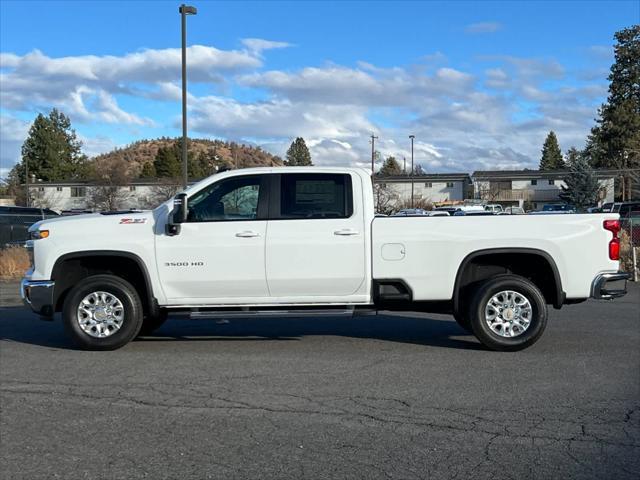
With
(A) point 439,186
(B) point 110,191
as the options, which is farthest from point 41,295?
(A) point 439,186

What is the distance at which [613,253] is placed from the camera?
8203mm

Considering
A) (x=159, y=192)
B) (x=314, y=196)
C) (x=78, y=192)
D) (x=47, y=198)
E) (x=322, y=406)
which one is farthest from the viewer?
(x=47, y=198)

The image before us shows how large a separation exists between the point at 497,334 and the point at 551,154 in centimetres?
9905

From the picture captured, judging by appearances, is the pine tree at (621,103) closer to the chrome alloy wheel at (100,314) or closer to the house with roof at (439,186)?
the house with roof at (439,186)

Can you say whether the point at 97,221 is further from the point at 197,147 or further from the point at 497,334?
the point at 197,147

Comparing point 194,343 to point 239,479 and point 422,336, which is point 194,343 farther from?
point 239,479

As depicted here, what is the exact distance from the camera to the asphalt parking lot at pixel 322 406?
4.79m

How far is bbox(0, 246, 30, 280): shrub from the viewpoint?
64.3 feet

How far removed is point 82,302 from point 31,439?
10.3ft

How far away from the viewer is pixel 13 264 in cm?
1989

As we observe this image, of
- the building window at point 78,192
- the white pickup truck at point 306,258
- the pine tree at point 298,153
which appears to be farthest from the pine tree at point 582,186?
the white pickup truck at point 306,258

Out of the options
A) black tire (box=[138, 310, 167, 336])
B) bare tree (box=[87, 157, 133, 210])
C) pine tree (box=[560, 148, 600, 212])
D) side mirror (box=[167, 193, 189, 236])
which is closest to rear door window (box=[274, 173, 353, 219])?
side mirror (box=[167, 193, 189, 236])

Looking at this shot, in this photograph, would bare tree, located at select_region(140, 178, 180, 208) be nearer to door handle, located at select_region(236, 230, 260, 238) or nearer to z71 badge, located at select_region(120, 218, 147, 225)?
z71 badge, located at select_region(120, 218, 147, 225)

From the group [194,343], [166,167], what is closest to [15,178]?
[166,167]
